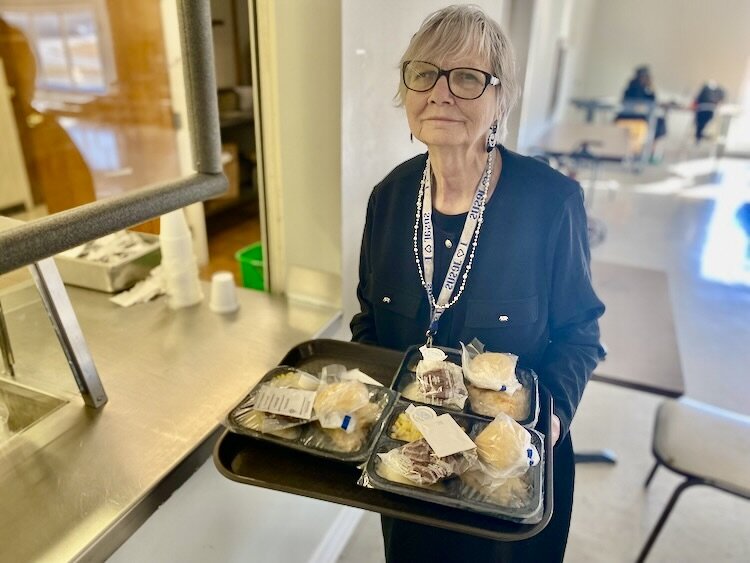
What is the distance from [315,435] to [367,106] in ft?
2.86

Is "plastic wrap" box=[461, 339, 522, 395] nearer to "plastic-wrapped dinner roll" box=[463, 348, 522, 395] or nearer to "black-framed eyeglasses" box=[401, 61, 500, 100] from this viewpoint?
"plastic-wrapped dinner roll" box=[463, 348, 522, 395]

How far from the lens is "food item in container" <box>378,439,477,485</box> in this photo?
0.74 meters

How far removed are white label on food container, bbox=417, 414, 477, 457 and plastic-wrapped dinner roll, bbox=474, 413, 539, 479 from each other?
0.07 ft

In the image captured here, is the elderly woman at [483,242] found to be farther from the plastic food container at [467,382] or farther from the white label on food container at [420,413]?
the white label on food container at [420,413]

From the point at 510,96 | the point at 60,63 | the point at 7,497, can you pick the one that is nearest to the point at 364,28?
the point at 510,96

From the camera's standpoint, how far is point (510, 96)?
2.79 feet

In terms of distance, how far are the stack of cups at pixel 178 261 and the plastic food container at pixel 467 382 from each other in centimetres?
72

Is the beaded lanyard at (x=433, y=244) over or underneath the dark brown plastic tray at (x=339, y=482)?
over

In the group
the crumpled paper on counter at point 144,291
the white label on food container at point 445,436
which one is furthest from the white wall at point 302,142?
the white label on food container at point 445,436

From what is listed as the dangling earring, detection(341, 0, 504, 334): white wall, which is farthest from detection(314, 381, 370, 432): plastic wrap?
detection(341, 0, 504, 334): white wall

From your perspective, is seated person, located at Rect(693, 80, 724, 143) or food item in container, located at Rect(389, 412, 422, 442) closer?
food item in container, located at Rect(389, 412, 422, 442)

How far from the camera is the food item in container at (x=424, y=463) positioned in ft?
2.44

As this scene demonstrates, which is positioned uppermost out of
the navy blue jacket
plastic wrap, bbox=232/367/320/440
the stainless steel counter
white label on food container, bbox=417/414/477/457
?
the navy blue jacket

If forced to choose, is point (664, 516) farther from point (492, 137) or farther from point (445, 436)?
point (492, 137)
